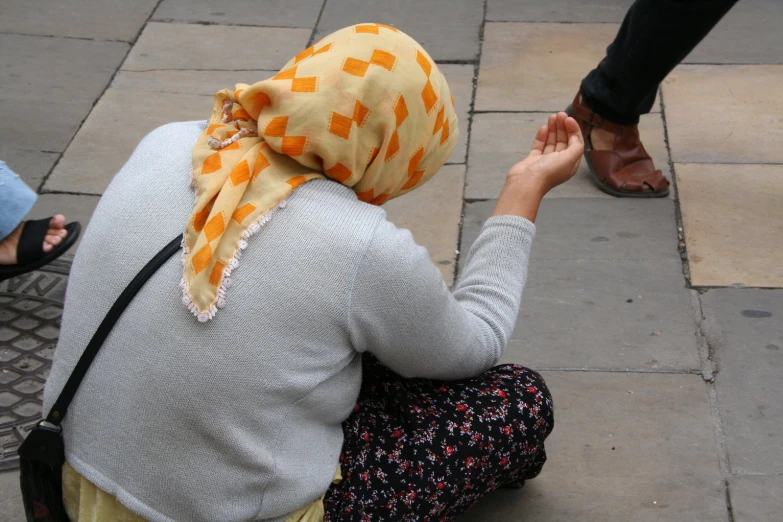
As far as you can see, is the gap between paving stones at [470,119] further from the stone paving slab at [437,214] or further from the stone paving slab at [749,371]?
the stone paving slab at [749,371]

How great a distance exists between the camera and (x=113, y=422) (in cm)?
176

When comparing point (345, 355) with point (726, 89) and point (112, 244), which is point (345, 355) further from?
point (726, 89)

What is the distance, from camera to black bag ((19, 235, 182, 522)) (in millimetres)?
1713

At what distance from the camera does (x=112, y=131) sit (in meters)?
4.23

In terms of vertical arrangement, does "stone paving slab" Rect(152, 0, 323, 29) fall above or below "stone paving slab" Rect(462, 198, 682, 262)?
below

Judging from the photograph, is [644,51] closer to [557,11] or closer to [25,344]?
[557,11]

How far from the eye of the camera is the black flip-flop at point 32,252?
3.06 metres

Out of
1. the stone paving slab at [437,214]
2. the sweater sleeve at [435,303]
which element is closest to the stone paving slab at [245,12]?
the stone paving slab at [437,214]

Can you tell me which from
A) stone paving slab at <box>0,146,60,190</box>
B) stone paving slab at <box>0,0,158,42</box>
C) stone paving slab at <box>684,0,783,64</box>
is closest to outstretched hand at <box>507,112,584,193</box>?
stone paving slab at <box>0,146,60,190</box>

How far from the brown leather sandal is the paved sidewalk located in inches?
2.3

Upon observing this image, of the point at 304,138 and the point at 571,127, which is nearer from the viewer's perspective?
the point at 304,138

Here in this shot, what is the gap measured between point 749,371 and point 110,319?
185 centimetres

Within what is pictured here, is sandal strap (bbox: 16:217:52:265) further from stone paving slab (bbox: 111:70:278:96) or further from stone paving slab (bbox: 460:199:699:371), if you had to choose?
stone paving slab (bbox: 111:70:278:96)

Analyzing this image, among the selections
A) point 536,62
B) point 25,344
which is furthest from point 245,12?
point 25,344
